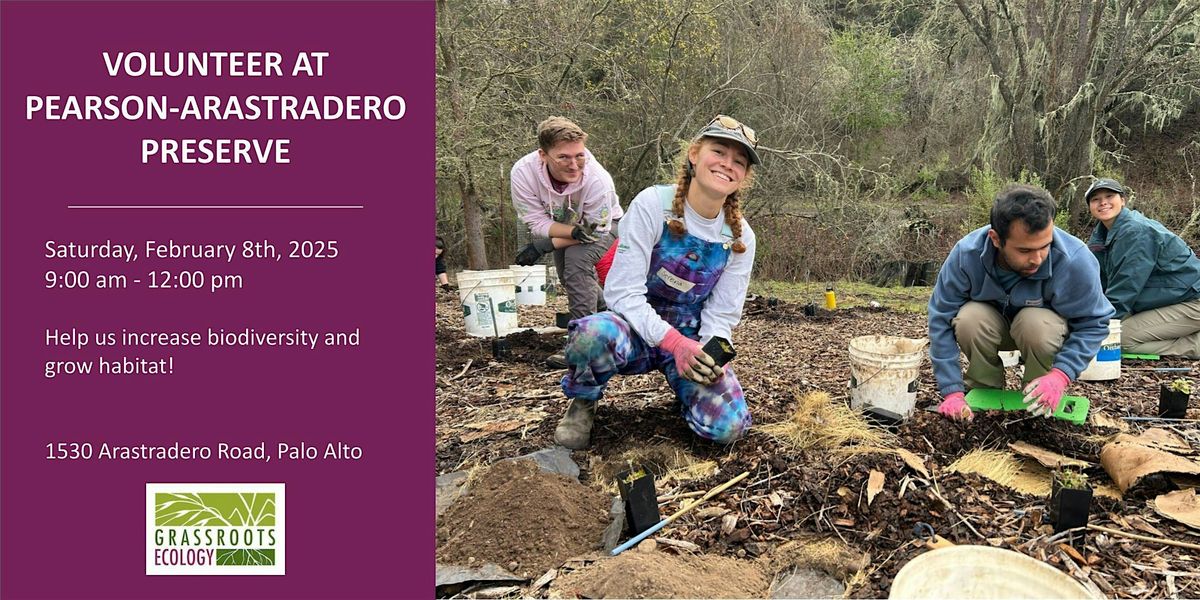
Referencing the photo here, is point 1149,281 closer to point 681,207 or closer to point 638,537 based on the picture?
point 681,207

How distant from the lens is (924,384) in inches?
156

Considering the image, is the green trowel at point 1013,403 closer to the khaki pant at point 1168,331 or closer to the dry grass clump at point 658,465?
the dry grass clump at point 658,465

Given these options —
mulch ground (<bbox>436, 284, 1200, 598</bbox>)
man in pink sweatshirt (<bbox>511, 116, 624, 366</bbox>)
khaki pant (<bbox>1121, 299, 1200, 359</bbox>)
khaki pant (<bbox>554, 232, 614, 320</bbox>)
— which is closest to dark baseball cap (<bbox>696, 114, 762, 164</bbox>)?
mulch ground (<bbox>436, 284, 1200, 598</bbox>)

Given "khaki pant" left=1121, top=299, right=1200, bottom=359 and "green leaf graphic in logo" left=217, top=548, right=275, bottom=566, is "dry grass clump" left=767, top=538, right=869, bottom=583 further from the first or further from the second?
"khaki pant" left=1121, top=299, right=1200, bottom=359

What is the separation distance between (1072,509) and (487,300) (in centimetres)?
393

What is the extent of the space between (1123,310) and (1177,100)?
984cm

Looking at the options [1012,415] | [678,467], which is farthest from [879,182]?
[678,467]

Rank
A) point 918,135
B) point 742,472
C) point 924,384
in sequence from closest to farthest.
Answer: point 742,472
point 924,384
point 918,135

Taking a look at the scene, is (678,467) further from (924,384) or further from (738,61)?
(738,61)

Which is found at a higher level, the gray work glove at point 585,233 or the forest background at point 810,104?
the forest background at point 810,104

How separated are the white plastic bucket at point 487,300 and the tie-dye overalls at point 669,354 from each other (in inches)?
98.5

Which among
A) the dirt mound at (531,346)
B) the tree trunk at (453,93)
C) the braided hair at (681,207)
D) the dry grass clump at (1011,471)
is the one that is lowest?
the dry grass clump at (1011,471)

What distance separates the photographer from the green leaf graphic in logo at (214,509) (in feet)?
5.73

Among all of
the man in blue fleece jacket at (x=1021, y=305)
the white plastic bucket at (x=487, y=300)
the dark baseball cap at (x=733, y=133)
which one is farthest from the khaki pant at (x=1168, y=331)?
the white plastic bucket at (x=487, y=300)
